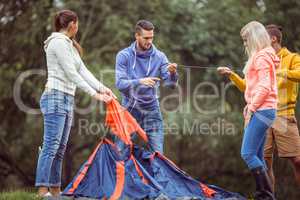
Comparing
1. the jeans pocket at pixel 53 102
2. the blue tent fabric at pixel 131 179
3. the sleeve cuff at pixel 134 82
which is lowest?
the blue tent fabric at pixel 131 179

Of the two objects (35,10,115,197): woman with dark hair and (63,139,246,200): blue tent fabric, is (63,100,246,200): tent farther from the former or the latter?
(35,10,115,197): woman with dark hair

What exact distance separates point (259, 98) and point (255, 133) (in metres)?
0.32

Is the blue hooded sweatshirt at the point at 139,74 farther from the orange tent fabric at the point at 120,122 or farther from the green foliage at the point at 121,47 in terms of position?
the green foliage at the point at 121,47

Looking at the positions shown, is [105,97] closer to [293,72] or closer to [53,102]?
[53,102]

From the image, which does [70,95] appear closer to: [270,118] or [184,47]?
[270,118]

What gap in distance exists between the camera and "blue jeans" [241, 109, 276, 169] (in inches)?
205

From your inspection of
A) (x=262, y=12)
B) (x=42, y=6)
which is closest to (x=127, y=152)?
(x=262, y=12)

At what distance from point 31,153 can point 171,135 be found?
3164mm

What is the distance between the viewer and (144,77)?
6.34 metres

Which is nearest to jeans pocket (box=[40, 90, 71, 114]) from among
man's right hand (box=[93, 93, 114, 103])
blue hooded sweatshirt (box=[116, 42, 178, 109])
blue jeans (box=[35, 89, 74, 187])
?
blue jeans (box=[35, 89, 74, 187])

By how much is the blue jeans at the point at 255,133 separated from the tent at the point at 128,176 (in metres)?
0.57

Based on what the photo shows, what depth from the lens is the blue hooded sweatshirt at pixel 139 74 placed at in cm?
619

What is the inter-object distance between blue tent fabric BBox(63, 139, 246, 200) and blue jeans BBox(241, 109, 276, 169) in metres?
0.53

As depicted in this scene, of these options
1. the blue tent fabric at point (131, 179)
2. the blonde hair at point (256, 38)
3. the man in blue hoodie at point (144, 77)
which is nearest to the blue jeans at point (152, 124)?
the man in blue hoodie at point (144, 77)
